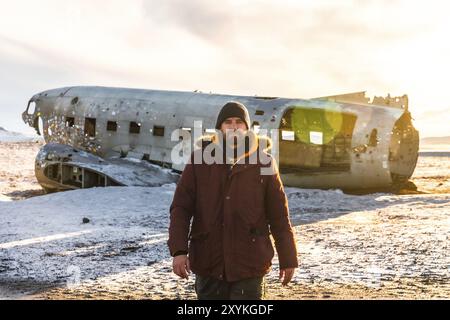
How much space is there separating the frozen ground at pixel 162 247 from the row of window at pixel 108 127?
3.12 m

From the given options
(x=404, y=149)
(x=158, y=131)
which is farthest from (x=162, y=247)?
(x=404, y=149)

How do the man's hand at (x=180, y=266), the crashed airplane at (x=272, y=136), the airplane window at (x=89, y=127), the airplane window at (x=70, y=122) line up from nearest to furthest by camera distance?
the man's hand at (x=180, y=266)
the crashed airplane at (x=272, y=136)
the airplane window at (x=89, y=127)
the airplane window at (x=70, y=122)

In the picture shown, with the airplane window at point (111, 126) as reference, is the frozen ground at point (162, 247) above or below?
below

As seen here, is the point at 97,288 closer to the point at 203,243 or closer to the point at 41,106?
the point at 203,243

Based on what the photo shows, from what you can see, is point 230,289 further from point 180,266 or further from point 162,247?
point 162,247

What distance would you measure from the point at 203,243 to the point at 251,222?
1.34ft

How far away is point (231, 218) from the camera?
397 centimetres

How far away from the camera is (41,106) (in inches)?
862

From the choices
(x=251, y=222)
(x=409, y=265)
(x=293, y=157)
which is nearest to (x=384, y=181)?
(x=293, y=157)

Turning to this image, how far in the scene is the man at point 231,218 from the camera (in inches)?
154

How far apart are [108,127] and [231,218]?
16.4 meters

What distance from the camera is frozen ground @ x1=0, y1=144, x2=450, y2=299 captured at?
6.79 metres

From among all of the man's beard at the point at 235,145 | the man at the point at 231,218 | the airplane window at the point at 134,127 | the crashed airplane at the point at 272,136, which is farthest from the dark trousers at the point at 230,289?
the airplane window at the point at 134,127

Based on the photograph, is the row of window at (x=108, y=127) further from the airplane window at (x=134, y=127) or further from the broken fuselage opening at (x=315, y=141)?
the broken fuselage opening at (x=315, y=141)
